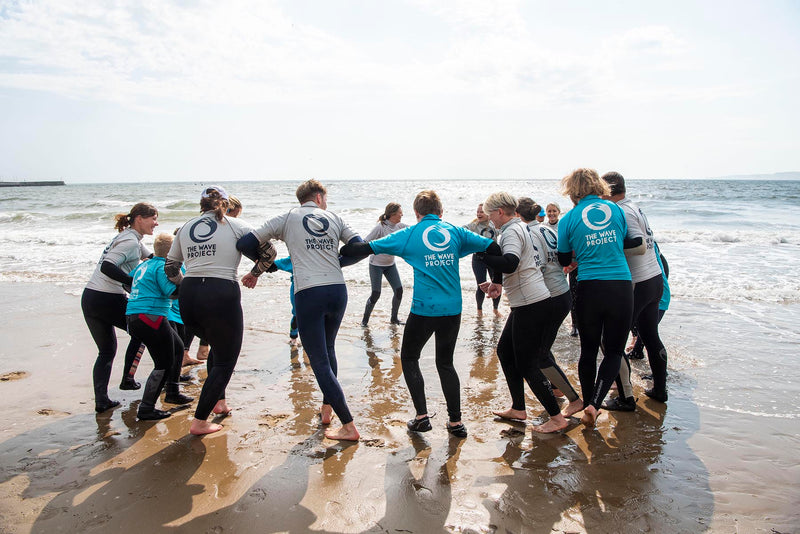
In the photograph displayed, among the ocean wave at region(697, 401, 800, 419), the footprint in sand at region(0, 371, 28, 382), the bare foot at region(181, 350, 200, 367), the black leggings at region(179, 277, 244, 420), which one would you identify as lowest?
the ocean wave at region(697, 401, 800, 419)

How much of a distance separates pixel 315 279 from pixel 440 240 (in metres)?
1.00

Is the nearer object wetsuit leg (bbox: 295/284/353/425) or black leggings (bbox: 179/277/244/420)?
black leggings (bbox: 179/277/244/420)

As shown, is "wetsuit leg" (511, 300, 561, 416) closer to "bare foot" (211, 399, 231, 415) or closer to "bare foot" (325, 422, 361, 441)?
"bare foot" (325, 422, 361, 441)

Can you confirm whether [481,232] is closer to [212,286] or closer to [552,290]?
[552,290]

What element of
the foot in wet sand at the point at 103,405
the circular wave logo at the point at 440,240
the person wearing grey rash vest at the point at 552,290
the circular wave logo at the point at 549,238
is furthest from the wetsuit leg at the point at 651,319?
A: the foot in wet sand at the point at 103,405

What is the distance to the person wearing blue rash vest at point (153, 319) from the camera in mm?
4230

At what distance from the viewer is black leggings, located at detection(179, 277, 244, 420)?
3687 mm

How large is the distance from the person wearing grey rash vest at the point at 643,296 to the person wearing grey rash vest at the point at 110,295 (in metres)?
4.29

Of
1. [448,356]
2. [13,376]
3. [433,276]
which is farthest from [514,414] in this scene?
[13,376]

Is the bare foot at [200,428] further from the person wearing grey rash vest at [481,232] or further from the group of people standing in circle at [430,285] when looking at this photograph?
the person wearing grey rash vest at [481,232]

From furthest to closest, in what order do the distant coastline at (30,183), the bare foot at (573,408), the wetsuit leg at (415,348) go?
the distant coastline at (30,183), the bare foot at (573,408), the wetsuit leg at (415,348)

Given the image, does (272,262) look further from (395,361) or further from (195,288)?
(395,361)

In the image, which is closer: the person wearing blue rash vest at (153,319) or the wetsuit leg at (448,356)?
the wetsuit leg at (448,356)

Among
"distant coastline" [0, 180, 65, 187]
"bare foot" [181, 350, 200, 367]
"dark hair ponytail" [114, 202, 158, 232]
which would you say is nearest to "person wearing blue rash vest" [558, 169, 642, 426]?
"dark hair ponytail" [114, 202, 158, 232]
